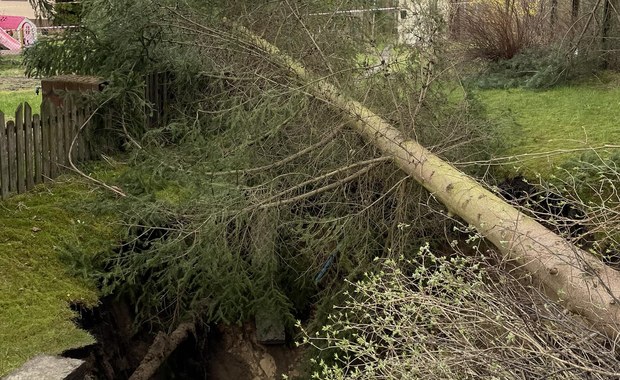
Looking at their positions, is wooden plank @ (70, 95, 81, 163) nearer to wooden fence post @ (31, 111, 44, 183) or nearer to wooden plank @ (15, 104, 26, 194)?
wooden fence post @ (31, 111, 44, 183)

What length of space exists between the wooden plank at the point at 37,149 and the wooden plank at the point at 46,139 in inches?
1.6

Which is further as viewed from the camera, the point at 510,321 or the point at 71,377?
the point at 71,377

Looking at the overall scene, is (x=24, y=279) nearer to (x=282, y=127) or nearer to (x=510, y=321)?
(x=282, y=127)

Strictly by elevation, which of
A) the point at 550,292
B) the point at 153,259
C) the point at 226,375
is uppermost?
the point at 550,292

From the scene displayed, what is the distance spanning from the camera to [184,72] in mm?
8383

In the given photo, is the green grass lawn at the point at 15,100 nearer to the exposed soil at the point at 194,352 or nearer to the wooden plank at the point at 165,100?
the wooden plank at the point at 165,100

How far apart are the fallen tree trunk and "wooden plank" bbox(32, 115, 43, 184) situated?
2.64 meters

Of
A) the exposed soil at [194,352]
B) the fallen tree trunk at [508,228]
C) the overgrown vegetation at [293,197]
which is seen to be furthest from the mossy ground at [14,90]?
the fallen tree trunk at [508,228]

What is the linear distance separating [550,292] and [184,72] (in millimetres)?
6118

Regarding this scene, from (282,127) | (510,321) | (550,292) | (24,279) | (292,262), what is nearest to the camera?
(510,321)

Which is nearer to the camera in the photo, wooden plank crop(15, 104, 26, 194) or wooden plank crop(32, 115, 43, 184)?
wooden plank crop(15, 104, 26, 194)

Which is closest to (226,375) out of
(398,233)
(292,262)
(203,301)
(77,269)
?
(203,301)

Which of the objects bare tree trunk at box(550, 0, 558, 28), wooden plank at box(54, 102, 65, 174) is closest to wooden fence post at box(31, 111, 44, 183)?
wooden plank at box(54, 102, 65, 174)

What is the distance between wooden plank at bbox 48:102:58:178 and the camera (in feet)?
21.2
